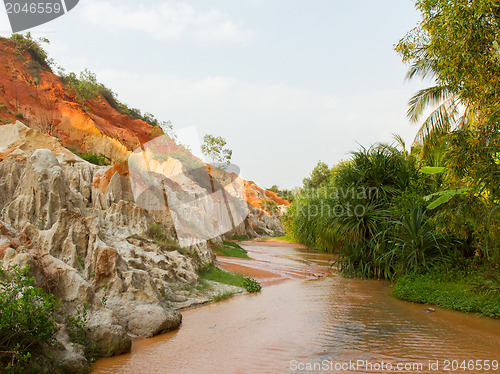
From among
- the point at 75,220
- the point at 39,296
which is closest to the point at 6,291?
the point at 39,296

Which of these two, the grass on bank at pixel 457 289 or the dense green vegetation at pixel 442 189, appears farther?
the grass on bank at pixel 457 289

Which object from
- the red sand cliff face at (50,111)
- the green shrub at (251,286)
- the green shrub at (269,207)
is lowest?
the green shrub at (251,286)

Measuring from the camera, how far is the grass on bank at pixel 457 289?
7.29 m

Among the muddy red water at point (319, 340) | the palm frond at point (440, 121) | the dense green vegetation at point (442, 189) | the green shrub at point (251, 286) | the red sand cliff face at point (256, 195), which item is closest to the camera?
the muddy red water at point (319, 340)

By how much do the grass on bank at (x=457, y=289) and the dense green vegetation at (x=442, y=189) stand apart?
0.9 inches

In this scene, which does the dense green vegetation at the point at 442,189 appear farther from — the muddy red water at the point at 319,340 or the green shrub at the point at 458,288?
the muddy red water at the point at 319,340

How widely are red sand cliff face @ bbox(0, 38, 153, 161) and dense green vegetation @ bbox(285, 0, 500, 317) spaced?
2338 centimetres

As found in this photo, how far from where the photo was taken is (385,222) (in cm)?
1069

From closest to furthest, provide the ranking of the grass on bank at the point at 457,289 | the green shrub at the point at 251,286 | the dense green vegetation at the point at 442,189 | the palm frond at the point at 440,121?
the dense green vegetation at the point at 442,189 → the grass on bank at the point at 457,289 → the green shrub at the point at 251,286 → the palm frond at the point at 440,121

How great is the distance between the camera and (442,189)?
9.99 metres

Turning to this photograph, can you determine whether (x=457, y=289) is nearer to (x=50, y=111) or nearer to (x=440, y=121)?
(x=440, y=121)

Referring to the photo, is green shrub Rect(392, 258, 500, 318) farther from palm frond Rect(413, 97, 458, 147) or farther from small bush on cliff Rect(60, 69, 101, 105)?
small bush on cliff Rect(60, 69, 101, 105)

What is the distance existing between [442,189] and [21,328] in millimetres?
9930

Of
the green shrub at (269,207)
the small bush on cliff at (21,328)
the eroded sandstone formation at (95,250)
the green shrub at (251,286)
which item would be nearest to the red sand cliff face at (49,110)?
the eroded sandstone formation at (95,250)
